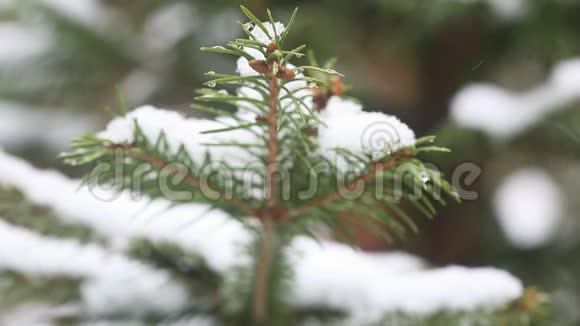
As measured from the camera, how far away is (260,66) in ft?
0.54

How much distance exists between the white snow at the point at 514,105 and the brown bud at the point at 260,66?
0.46 metres

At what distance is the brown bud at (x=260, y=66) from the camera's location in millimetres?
164

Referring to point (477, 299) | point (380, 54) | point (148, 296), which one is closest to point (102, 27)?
point (380, 54)

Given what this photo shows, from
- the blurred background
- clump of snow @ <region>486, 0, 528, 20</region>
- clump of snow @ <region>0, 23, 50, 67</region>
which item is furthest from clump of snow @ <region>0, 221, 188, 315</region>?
clump of snow @ <region>0, 23, 50, 67</region>

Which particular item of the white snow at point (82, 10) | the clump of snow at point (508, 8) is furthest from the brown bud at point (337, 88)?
the white snow at point (82, 10)

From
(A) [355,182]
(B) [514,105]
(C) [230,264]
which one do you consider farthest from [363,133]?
(B) [514,105]

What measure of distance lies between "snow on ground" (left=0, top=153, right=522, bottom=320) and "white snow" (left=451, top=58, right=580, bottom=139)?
0.30 meters

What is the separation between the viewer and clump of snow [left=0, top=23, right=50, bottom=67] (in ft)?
2.90

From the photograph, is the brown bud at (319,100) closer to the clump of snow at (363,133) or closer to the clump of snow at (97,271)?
the clump of snow at (363,133)

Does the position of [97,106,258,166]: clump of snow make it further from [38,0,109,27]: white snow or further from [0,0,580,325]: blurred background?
[38,0,109,27]: white snow

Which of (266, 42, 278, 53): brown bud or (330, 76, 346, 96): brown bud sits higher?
(330, 76, 346, 96): brown bud

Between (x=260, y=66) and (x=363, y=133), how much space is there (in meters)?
0.06

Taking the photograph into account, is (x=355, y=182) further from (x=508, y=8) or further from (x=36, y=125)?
(x=36, y=125)

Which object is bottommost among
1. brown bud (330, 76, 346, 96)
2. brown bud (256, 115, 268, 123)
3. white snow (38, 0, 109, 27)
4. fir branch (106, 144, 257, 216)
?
fir branch (106, 144, 257, 216)
